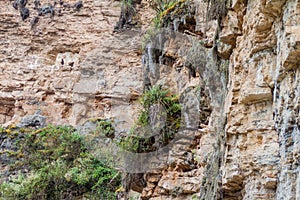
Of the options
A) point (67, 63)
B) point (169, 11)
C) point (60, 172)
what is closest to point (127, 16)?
point (67, 63)

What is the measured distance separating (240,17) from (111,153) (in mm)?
7731

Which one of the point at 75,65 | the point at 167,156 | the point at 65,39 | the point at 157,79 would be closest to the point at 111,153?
the point at 157,79

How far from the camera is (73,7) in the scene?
58.1ft

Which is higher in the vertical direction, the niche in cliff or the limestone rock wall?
the niche in cliff

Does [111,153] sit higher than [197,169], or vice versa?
[197,169]

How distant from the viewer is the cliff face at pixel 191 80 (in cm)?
283

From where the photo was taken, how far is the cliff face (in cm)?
283

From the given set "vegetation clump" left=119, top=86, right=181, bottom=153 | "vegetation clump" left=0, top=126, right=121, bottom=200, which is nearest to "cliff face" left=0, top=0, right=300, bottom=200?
"vegetation clump" left=119, top=86, right=181, bottom=153

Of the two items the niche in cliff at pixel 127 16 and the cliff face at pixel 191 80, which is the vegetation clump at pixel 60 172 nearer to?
the cliff face at pixel 191 80

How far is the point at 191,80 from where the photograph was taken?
775 centimetres

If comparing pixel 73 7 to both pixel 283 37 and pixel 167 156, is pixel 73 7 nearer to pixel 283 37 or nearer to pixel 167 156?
pixel 167 156

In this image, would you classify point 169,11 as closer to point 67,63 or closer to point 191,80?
point 191,80

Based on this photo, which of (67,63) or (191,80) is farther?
(67,63)

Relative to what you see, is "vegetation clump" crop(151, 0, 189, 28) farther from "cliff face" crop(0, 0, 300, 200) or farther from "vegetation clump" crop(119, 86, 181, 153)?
"vegetation clump" crop(119, 86, 181, 153)
